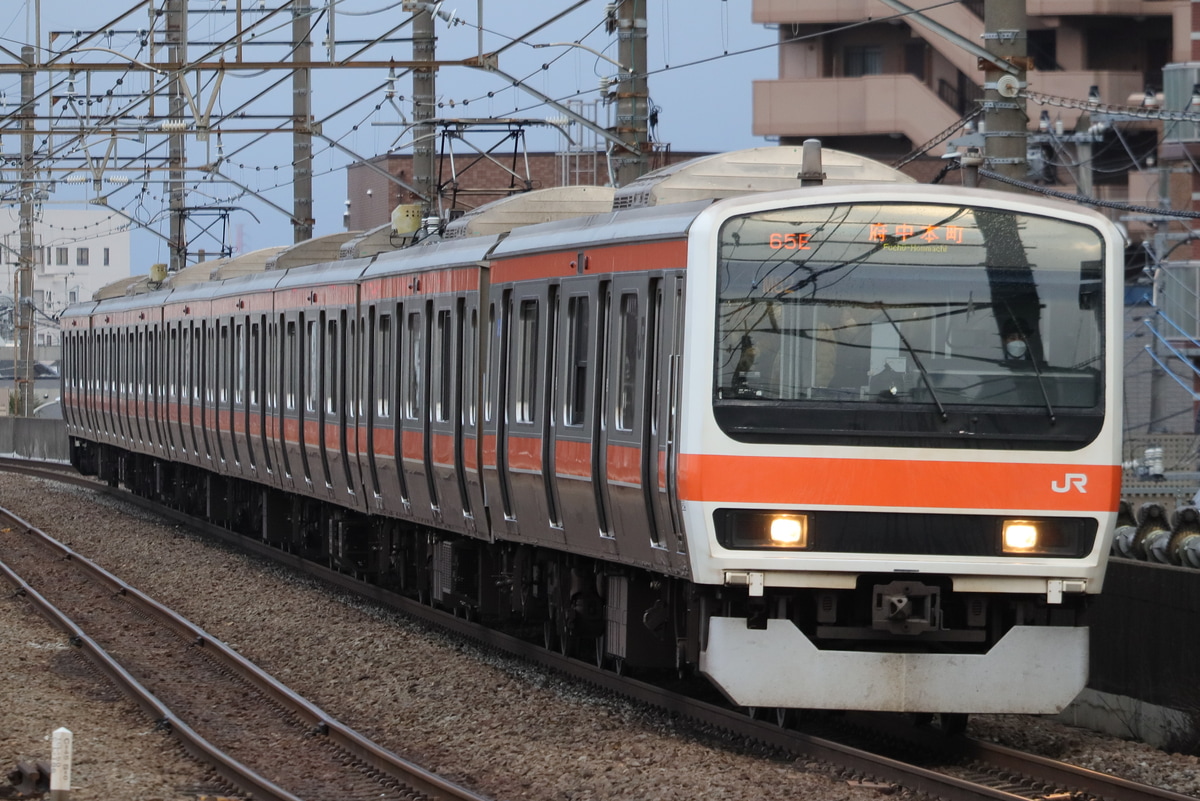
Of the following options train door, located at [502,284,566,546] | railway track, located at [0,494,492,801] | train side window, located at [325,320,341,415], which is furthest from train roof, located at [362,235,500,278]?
railway track, located at [0,494,492,801]

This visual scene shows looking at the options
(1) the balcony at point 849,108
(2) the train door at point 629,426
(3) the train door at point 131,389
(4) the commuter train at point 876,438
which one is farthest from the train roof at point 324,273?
(1) the balcony at point 849,108

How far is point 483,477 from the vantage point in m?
13.6

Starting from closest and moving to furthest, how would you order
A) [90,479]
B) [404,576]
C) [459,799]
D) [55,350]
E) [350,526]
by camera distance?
[459,799]
[404,576]
[350,526]
[90,479]
[55,350]

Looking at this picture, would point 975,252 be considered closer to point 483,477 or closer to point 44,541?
point 483,477

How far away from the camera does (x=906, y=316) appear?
9.73 meters

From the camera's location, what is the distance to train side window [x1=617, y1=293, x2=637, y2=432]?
1088cm

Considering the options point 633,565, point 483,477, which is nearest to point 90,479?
point 483,477

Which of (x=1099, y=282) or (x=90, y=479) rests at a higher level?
(x=1099, y=282)

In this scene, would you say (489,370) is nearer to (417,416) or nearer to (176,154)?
(417,416)

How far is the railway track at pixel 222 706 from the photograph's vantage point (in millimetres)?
9883

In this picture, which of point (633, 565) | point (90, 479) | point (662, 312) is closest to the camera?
Result: point (662, 312)

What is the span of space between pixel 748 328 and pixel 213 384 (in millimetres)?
15066

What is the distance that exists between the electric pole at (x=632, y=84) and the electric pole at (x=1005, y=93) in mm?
5666

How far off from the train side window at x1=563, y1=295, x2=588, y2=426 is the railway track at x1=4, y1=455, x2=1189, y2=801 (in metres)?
1.61
